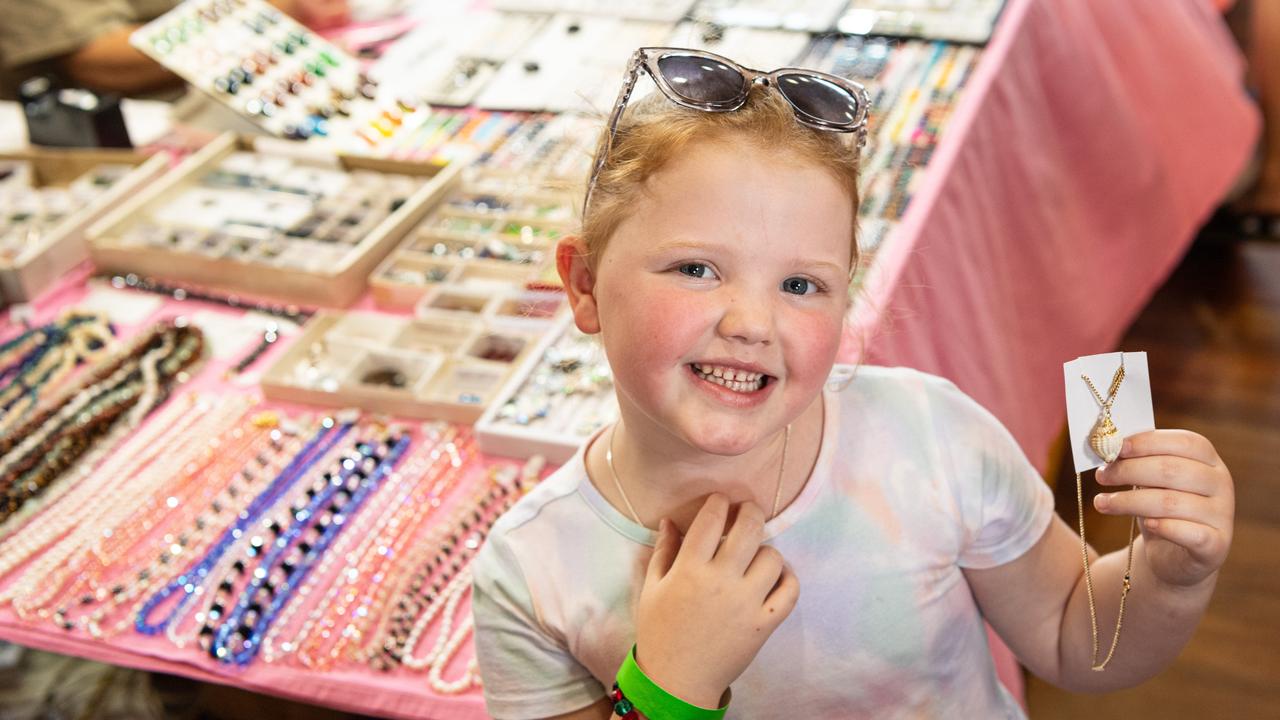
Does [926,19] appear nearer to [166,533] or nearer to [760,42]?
[760,42]

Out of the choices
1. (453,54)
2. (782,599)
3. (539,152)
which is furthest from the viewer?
(453,54)

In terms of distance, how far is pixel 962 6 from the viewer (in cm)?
264

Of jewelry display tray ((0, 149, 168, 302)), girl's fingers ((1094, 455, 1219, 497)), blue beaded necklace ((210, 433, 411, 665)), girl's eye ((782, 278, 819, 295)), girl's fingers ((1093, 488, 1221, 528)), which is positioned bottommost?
jewelry display tray ((0, 149, 168, 302))

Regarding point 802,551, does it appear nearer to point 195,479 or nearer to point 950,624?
point 950,624

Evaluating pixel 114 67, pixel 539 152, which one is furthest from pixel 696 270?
pixel 114 67

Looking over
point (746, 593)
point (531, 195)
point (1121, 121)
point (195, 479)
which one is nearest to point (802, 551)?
point (746, 593)

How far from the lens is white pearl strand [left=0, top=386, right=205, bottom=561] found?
164 cm

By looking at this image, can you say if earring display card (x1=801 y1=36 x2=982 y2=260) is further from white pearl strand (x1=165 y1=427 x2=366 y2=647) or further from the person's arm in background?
the person's arm in background

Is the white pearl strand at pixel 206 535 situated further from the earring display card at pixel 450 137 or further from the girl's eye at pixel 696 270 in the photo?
the girl's eye at pixel 696 270

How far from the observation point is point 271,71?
2.62 metres

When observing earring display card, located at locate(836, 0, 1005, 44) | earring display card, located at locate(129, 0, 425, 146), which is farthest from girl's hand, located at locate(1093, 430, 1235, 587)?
earring display card, located at locate(129, 0, 425, 146)

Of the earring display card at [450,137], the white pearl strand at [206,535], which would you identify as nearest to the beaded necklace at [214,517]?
the white pearl strand at [206,535]

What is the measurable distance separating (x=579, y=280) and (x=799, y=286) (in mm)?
223

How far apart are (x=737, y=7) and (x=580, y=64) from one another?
→ 1.40 ft
